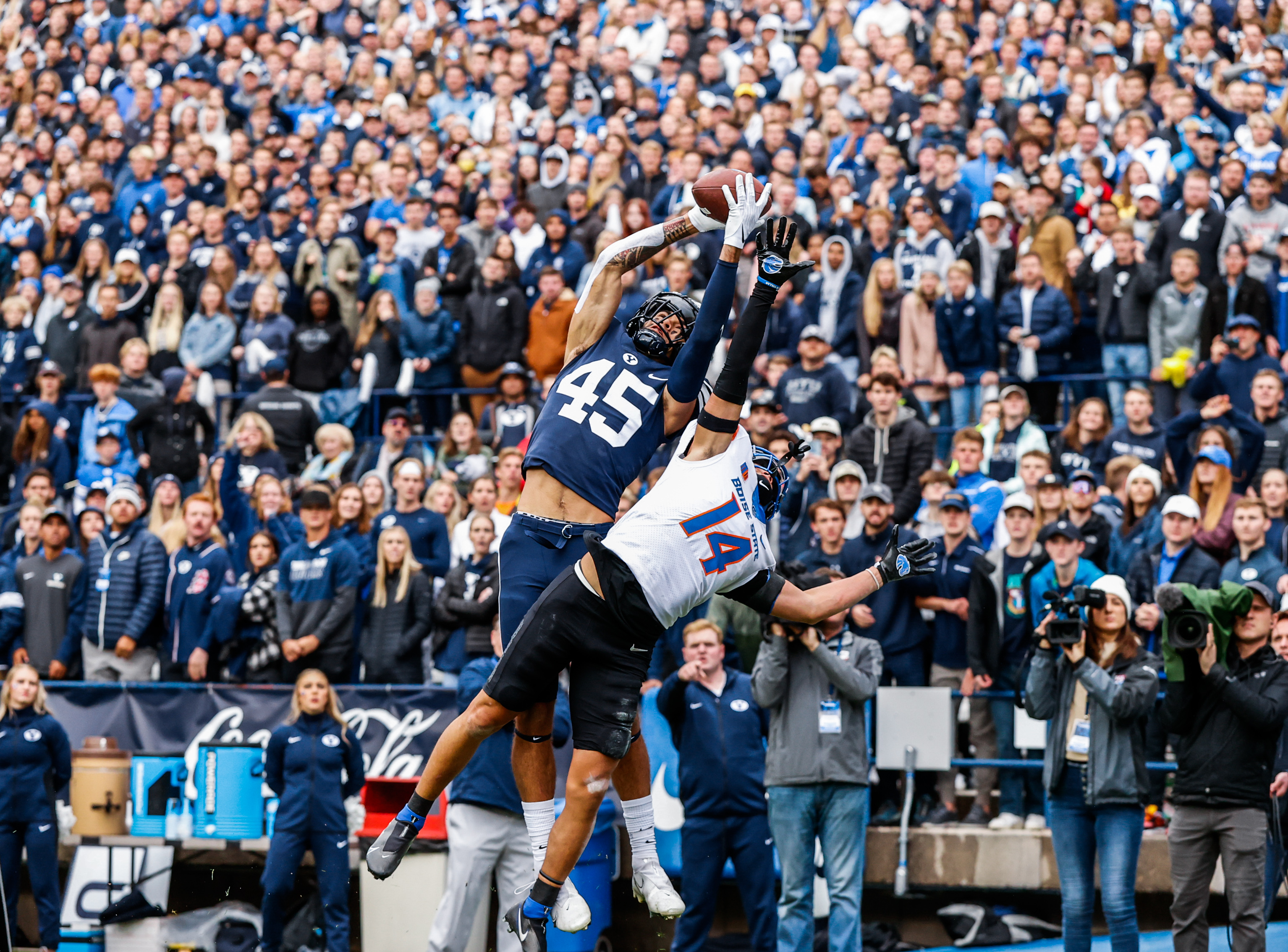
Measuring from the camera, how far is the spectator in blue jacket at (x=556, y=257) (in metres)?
16.2

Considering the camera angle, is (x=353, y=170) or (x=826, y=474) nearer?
(x=826, y=474)

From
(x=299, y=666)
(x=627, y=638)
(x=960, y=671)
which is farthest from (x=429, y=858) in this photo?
(x=627, y=638)

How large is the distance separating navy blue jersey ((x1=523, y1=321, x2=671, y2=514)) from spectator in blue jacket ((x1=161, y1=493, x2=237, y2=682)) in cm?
687

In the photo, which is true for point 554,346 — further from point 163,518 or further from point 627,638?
point 627,638

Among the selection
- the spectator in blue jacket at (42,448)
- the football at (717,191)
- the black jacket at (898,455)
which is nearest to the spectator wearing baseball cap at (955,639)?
the black jacket at (898,455)

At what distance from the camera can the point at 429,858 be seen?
11273mm

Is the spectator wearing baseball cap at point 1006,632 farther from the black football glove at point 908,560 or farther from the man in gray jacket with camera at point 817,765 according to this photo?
the black football glove at point 908,560

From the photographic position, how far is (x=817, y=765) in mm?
10469

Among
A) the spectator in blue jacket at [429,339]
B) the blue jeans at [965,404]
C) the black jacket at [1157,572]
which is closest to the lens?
the black jacket at [1157,572]

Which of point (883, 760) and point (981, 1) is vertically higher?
point (981, 1)

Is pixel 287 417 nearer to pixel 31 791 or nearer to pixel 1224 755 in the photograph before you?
pixel 31 791

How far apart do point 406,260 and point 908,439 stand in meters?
6.30

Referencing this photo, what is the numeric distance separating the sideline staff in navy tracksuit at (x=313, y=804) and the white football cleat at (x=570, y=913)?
452 cm

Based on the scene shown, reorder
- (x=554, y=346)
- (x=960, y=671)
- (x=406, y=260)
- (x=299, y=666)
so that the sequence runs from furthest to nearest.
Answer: (x=406, y=260) < (x=554, y=346) < (x=299, y=666) < (x=960, y=671)
